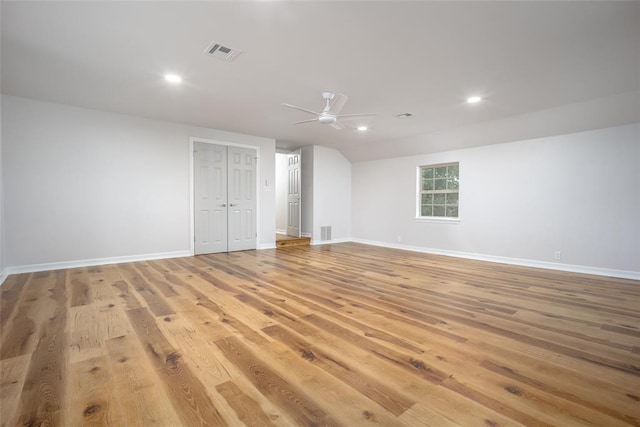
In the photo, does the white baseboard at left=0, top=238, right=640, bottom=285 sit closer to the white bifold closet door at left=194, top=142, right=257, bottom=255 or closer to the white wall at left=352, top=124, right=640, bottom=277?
the white wall at left=352, top=124, right=640, bottom=277

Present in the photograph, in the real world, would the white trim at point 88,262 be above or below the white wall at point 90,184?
below

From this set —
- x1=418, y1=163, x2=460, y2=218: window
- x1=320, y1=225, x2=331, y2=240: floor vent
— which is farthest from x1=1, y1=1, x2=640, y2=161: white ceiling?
x1=320, y1=225, x2=331, y2=240: floor vent

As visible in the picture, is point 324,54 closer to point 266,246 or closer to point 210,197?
point 210,197

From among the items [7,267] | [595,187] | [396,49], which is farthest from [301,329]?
[595,187]

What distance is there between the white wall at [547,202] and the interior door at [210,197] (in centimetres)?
437

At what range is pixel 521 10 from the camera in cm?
227

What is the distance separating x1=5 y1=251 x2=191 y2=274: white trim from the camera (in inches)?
171

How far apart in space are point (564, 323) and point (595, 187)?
10.5ft

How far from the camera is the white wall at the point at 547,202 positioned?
4.38 m

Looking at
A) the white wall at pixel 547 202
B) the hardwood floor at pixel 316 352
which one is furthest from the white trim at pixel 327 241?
the hardwood floor at pixel 316 352

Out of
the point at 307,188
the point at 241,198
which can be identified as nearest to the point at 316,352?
the point at 241,198

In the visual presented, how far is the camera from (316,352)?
2.11m

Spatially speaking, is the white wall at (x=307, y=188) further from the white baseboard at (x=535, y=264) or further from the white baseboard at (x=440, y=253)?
the white baseboard at (x=440, y=253)

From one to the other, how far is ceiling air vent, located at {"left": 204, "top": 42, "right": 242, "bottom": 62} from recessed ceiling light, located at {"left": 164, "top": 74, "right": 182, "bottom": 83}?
0.79m
